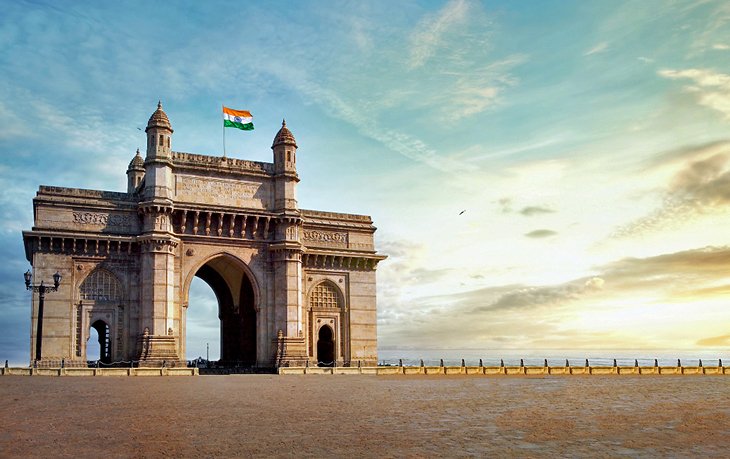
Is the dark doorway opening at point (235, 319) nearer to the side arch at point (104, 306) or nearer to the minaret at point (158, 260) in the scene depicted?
the minaret at point (158, 260)

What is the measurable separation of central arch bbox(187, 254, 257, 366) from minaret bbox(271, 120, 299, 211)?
7396mm

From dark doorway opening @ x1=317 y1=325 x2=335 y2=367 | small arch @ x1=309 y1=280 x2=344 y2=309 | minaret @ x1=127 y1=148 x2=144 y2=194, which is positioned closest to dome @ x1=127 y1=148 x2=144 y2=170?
minaret @ x1=127 y1=148 x2=144 y2=194

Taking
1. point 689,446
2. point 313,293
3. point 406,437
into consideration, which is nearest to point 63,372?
point 313,293

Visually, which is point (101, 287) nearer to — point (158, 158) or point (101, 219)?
point (101, 219)

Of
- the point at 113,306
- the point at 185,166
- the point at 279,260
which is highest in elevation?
the point at 185,166

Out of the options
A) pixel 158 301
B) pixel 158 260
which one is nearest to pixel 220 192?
pixel 158 260

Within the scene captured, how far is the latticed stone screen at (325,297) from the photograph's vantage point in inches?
2147

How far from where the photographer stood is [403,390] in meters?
30.3

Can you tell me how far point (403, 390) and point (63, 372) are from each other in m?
20.1

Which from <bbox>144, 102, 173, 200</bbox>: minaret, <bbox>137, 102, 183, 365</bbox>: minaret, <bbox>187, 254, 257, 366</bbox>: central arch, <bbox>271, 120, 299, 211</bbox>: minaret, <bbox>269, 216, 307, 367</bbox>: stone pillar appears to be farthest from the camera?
<bbox>187, 254, 257, 366</bbox>: central arch

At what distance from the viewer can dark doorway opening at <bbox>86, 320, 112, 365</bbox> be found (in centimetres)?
4756

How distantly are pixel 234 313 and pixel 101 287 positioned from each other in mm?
13107

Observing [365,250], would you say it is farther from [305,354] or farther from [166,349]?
[166,349]

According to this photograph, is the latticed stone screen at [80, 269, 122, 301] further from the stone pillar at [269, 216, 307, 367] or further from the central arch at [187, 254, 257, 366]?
the stone pillar at [269, 216, 307, 367]
